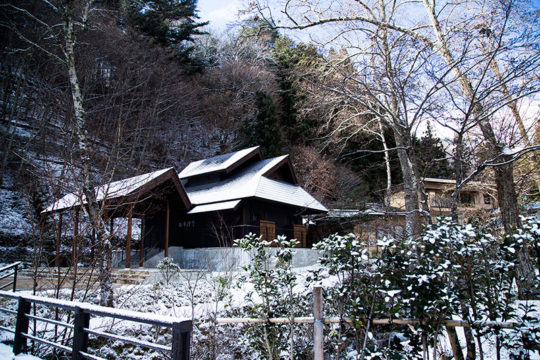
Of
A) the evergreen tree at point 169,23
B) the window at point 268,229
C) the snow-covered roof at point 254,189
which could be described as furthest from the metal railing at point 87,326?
the evergreen tree at point 169,23

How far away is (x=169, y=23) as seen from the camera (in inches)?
1122

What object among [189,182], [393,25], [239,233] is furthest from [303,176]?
[393,25]

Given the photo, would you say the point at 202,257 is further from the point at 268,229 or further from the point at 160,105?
the point at 160,105

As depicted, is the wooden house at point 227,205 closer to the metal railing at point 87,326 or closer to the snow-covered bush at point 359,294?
the metal railing at point 87,326

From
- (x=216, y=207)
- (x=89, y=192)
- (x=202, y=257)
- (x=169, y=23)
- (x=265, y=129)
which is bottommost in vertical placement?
(x=202, y=257)

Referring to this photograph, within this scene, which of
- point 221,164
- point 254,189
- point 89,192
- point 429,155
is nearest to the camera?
point 89,192

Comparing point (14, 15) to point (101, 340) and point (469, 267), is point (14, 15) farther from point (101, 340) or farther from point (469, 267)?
point (469, 267)

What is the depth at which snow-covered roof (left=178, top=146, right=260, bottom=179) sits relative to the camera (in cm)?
1922

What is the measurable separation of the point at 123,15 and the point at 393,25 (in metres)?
26.0

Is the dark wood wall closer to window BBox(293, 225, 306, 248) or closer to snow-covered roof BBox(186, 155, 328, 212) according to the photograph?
window BBox(293, 225, 306, 248)

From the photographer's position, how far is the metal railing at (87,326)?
284 centimetres

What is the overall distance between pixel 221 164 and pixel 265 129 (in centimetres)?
830

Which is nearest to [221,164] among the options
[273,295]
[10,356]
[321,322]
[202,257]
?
[202,257]

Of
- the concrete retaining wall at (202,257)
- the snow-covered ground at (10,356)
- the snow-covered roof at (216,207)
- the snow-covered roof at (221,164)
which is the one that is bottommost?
the snow-covered ground at (10,356)
